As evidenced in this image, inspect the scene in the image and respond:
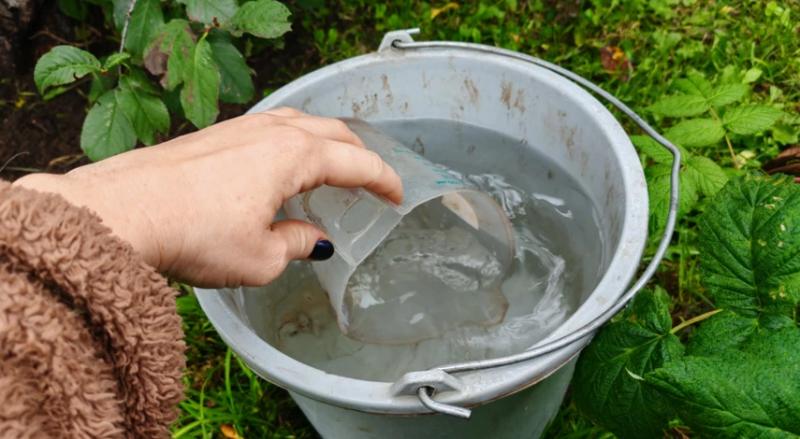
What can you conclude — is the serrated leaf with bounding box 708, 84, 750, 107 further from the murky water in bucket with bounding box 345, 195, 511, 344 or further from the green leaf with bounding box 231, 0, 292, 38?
the green leaf with bounding box 231, 0, 292, 38

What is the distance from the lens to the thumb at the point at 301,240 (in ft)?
3.34

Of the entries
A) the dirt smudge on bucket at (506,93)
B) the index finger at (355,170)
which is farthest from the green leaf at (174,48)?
the dirt smudge on bucket at (506,93)

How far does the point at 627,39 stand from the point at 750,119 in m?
0.74

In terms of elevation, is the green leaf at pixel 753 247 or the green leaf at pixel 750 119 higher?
the green leaf at pixel 753 247

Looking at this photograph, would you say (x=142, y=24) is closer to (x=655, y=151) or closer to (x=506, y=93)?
(x=506, y=93)

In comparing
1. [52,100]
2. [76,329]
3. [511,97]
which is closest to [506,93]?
[511,97]

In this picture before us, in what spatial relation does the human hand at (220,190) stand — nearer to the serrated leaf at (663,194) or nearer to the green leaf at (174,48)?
the green leaf at (174,48)

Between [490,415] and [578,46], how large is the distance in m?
1.35

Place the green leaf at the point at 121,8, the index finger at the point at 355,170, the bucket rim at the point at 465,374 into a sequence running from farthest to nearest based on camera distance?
the green leaf at the point at 121,8 < the index finger at the point at 355,170 < the bucket rim at the point at 465,374

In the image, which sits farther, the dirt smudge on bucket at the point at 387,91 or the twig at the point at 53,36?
the twig at the point at 53,36

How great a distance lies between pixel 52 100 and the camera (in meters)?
2.06

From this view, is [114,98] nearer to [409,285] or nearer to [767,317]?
[409,285]

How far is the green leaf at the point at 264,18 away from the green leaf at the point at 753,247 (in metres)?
0.79

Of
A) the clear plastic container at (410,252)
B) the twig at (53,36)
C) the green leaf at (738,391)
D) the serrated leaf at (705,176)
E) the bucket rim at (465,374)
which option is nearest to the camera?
the green leaf at (738,391)
